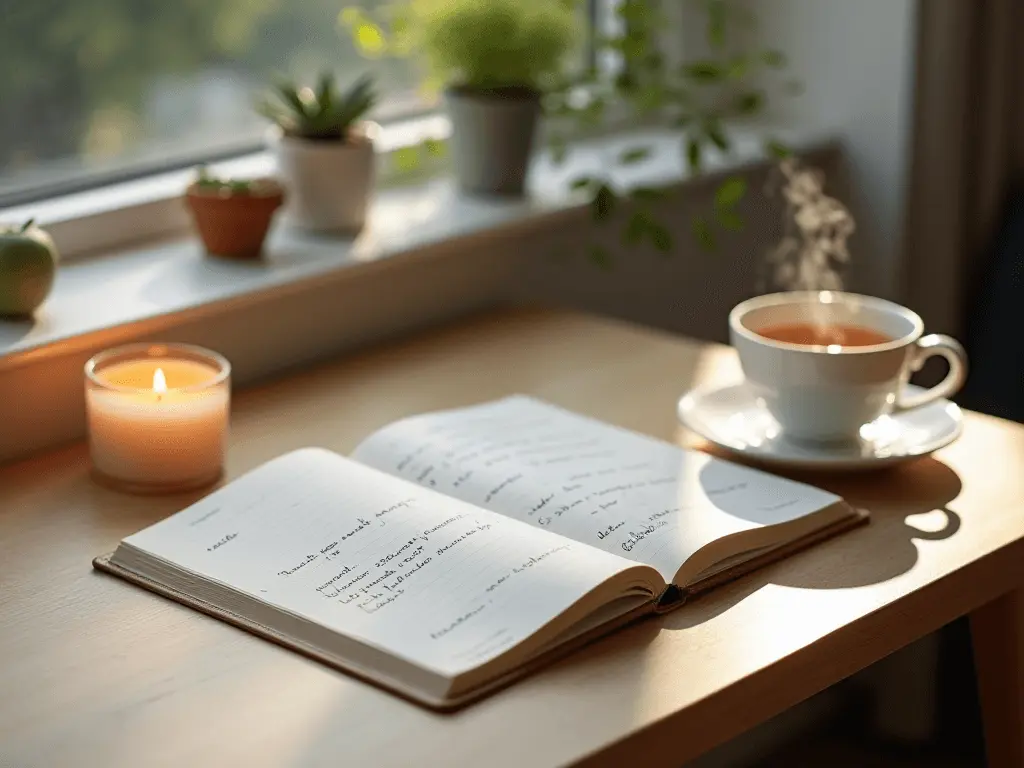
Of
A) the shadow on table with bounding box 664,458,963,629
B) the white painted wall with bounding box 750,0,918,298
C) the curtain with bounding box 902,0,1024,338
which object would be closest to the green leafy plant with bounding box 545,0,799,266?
the white painted wall with bounding box 750,0,918,298

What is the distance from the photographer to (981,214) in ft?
6.16

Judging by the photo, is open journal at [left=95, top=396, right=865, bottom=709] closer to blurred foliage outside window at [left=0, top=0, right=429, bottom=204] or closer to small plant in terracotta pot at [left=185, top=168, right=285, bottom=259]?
small plant in terracotta pot at [left=185, top=168, right=285, bottom=259]

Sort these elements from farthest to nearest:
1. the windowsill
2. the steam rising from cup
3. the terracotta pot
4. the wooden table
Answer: the steam rising from cup → the terracotta pot → the windowsill → the wooden table

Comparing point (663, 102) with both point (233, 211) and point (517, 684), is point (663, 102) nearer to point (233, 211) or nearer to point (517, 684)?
point (233, 211)

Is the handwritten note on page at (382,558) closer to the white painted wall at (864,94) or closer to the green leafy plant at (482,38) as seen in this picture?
the green leafy plant at (482,38)

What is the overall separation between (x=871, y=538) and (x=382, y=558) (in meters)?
0.34

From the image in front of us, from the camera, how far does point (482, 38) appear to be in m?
1.45

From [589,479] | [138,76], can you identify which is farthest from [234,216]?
[589,479]

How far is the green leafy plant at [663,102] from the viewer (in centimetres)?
145

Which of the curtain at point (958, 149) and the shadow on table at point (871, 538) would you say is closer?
the shadow on table at point (871, 538)

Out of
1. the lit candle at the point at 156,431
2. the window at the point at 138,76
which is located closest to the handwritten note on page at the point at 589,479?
the lit candle at the point at 156,431

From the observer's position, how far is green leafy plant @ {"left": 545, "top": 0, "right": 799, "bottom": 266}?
1452 millimetres

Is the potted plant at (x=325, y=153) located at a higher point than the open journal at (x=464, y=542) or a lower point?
higher

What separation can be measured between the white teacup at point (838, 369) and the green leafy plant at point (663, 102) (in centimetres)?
27
